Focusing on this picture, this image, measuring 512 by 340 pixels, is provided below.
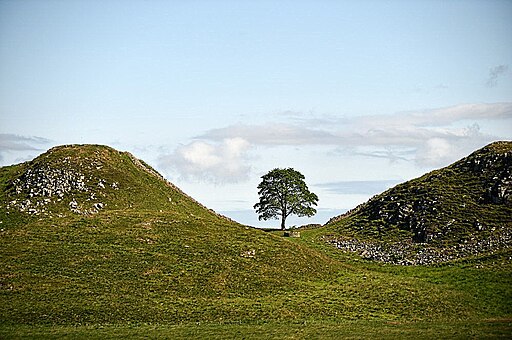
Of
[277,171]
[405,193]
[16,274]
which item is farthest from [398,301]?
[277,171]

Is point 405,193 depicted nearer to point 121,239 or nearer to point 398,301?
point 398,301

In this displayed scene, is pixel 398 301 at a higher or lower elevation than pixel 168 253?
lower

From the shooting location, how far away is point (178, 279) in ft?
233

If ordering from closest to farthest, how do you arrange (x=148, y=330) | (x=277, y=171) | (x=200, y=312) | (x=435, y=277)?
1. (x=148, y=330)
2. (x=200, y=312)
3. (x=435, y=277)
4. (x=277, y=171)

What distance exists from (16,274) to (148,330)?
81.6 feet

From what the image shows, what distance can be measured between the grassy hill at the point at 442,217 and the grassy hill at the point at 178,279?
27.5 ft

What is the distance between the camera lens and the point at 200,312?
202 ft

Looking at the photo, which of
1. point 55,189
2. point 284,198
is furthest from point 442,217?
point 55,189

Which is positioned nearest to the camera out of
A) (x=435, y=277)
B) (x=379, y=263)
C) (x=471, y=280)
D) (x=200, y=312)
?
(x=200, y=312)

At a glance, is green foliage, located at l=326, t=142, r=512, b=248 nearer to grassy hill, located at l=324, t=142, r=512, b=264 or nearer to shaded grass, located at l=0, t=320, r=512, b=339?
grassy hill, located at l=324, t=142, r=512, b=264

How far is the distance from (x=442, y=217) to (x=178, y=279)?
61946mm

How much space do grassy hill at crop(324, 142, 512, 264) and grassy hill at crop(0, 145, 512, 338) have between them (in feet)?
27.5

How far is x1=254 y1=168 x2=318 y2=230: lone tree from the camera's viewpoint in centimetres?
14412

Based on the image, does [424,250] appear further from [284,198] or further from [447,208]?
[284,198]
